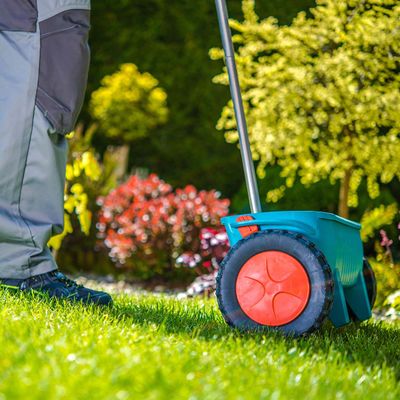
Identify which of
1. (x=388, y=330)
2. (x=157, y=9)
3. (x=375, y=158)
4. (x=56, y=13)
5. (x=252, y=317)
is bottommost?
(x=388, y=330)

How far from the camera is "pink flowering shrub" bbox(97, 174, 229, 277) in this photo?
493cm

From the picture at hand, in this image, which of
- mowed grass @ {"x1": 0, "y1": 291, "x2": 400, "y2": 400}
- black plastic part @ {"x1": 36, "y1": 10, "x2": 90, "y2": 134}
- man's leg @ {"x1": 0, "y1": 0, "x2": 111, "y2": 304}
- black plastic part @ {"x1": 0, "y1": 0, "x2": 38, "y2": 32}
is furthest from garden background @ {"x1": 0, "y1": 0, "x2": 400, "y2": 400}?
black plastic part @ {"x1": 0, "y1": 0, "x2": 38, "y2": 32}

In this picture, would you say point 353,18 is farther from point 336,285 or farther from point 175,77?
point 175,77

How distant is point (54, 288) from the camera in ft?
7.54

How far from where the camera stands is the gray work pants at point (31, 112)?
2242mm

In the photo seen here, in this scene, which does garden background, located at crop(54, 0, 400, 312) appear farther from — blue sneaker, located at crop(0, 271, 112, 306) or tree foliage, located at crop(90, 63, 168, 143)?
blue sneaker, located at crop(0, 271, 112, 306)

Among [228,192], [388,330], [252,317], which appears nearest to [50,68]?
[252,317]

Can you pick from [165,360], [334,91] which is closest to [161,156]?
[334,91]

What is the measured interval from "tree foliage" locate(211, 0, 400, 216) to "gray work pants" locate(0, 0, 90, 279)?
5.56ft

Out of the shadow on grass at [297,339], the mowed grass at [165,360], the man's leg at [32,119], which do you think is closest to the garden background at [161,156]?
the shadow on grass at [297,339]

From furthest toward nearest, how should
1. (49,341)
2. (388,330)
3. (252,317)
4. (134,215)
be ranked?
(134,215)
(388,330)
(252,317)
(49,341)

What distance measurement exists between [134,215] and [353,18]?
2124 mm

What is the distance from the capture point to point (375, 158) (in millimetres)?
3812

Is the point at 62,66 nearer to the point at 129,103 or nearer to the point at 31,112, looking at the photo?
the point at 31,112
